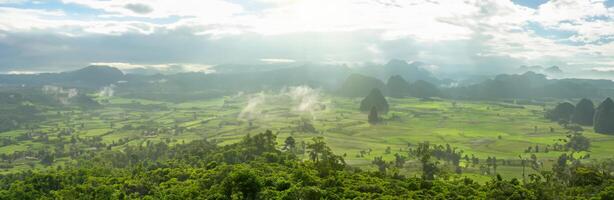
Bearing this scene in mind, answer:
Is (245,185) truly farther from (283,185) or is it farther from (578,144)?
(578,144)

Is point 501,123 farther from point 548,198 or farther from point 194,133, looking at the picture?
point 548,198

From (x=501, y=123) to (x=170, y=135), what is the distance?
142142 mm

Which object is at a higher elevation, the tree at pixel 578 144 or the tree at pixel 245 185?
the tree at pixel 245 185

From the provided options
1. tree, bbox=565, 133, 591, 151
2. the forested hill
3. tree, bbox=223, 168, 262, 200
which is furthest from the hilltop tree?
tree, bbox=223, 168, 262, 200

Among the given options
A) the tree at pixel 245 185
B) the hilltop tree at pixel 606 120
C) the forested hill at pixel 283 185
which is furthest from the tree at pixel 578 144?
the tree at pixel 245 185

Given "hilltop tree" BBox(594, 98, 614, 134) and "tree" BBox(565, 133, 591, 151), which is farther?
"hilltop tree" BBox(594, 98, 614, 134)

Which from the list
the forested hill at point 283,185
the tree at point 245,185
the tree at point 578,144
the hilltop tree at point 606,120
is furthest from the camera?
the hilltop tree at point 606,120

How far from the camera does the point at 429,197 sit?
199 feet

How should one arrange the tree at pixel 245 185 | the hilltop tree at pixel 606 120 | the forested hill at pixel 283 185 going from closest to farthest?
the tree at pixel 245 185
the forested hill at pixel 283 185
the hilltop tree at pixel 606 120

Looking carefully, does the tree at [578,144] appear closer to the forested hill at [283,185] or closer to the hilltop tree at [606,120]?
the hilltop tree at [606,120]

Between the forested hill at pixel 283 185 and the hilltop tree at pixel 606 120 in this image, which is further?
the hilltop tree at pixel 606 120

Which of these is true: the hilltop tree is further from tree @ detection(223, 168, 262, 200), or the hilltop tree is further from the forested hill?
tree @ detection(223, 168, 262, 200)

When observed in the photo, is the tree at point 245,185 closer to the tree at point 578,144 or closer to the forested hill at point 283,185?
A: the forested hill at point 283,185

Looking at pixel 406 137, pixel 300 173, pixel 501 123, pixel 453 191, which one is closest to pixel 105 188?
pixel 300 173
